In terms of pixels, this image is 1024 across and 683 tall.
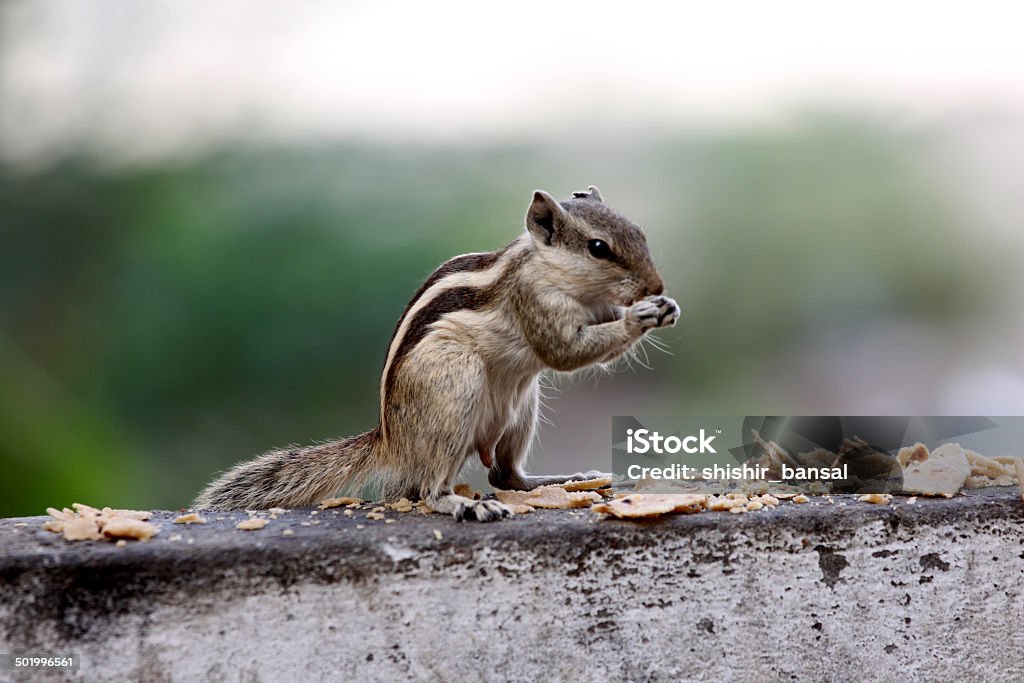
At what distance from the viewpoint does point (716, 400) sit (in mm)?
3637

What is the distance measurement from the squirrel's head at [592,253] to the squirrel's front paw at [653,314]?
7 centimetres

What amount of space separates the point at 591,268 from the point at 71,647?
1.06 metres

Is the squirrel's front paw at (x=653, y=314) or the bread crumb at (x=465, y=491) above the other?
the squirrel's front paw at (x=653, y=314)

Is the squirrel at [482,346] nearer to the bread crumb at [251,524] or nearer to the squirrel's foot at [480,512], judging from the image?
the squirrel's foot at [480,512]

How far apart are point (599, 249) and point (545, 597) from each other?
0.66m

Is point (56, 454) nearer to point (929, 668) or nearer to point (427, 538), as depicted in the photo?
point (427, 538)

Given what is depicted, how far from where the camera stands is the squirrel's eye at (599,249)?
1914 mm

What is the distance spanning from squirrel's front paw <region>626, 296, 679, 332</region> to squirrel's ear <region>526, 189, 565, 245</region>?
8.6 inches

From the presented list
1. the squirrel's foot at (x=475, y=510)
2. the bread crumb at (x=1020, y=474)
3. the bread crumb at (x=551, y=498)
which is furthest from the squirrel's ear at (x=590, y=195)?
the bread crumb at (x=1020, y=474)

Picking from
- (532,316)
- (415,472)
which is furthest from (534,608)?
(532,316)

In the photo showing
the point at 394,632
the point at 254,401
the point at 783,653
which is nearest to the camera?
the point at 394,632

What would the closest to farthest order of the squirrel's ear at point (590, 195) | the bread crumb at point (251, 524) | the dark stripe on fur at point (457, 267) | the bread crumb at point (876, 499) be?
the bread crumb at point (251, 524), the bread crumb at point (876, 499), the dark stripe on fur at point (457, 267), the squirrel's ear at point (590, 195)

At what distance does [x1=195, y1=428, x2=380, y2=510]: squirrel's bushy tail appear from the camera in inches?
77.2

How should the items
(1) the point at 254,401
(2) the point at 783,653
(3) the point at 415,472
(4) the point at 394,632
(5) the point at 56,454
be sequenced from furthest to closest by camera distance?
1. (1) the point at 254,401
2. (5) the point at 56,454
3. (3) the point at 415,472
4. (2) the point at 783,653
5. (4) the point at 394,632
